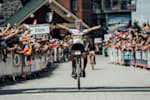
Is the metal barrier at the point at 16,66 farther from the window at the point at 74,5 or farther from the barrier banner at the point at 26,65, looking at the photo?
the window at the point at 74,5

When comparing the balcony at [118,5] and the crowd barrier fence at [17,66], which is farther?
the balcony at [118,5]

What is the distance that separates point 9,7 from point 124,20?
17.3 metres

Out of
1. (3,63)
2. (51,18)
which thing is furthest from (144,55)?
(51,18)

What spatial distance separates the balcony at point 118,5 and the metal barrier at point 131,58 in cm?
3229

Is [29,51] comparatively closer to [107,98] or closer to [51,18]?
[107,98]

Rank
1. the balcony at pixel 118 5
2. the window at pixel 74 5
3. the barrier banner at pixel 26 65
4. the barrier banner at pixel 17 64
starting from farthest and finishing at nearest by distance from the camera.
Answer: the window at pixel 74 5 < the balcony at pixel 118 5 < the barrier banner at pixel 26 65 < the barrier banner at pixel 17 64

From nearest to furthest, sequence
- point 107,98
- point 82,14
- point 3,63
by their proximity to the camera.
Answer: point 107,98, point 3,63, point 82,14

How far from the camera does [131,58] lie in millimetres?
24328

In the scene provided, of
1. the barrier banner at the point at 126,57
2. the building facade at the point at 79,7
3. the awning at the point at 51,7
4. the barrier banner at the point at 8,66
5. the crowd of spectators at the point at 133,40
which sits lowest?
the barrier banner at the point at 126,57

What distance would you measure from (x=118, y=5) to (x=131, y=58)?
134 feet

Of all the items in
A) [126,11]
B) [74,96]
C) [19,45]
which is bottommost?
[74,96]

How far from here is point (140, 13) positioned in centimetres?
4284

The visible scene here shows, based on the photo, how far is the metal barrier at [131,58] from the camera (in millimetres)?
20127

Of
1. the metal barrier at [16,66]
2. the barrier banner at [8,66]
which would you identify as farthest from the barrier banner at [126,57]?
the barrier banner at [8,66]
